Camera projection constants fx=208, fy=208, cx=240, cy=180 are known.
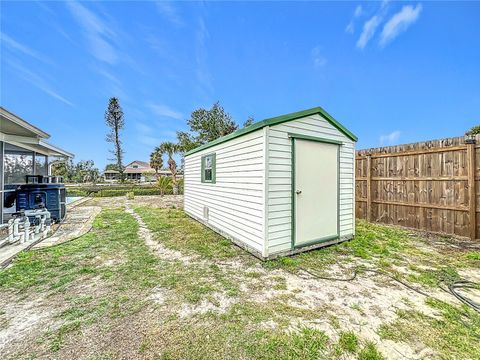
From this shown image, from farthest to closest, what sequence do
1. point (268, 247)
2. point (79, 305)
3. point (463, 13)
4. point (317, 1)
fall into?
point (317, 1)
point (463, 13)
point (268, 247)
point (79, 305)

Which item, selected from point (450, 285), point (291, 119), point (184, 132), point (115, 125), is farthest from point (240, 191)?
point (115, 125)

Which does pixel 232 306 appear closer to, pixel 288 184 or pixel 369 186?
pixel 288 184

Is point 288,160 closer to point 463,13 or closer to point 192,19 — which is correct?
point 463,13

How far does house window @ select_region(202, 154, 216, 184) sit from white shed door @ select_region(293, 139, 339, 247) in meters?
2.47

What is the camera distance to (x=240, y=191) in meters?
4.20

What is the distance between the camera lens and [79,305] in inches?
88.4

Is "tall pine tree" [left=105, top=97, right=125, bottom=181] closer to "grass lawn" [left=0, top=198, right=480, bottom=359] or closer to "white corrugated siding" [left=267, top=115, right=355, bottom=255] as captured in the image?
A: "grass lawn" [left=0, top=198, right=480, bottom=359]

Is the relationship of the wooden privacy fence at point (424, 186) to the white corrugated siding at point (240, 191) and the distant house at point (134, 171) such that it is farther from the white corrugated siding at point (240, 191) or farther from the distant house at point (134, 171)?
the distant house at point (134, 171)

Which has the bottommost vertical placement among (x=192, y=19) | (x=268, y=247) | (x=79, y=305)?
(x=79, y=305)

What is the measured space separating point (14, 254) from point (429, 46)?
15.7 metres

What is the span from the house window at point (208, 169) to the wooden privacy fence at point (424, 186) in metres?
4.57

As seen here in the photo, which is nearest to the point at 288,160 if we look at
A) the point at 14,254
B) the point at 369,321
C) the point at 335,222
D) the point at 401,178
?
the point at 335,222

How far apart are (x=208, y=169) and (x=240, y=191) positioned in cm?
203

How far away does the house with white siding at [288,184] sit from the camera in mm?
3505
